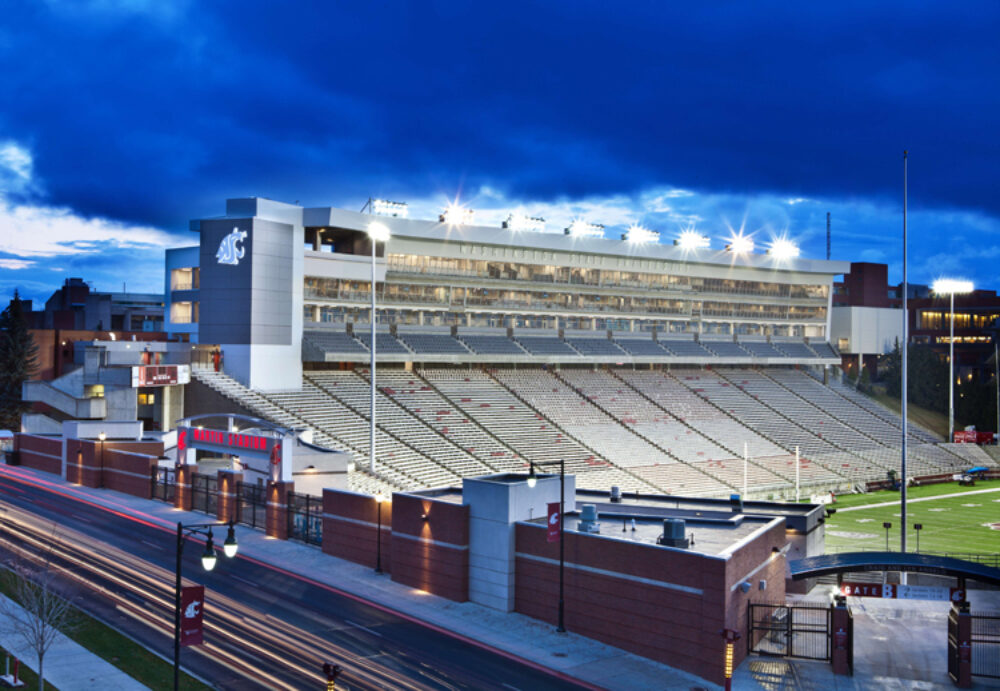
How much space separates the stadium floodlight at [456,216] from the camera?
80.0 m

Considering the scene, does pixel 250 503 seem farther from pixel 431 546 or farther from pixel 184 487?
pixel 431 546

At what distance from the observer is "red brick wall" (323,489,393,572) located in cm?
3925

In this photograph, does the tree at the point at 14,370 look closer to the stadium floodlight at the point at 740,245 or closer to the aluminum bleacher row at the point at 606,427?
the aluminum bleacher row at the point at 606,427

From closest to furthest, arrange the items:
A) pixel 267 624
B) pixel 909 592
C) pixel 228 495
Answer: pixel 909 592 < pixel 267 624 < pixel 228 495

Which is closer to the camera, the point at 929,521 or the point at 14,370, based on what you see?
the point at 929,521

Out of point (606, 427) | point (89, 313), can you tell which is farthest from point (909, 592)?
point (89, 313)

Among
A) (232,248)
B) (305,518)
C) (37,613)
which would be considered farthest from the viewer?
(232,248)

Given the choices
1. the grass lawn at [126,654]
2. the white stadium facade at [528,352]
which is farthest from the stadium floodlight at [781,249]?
the grass lawn at [126,654]

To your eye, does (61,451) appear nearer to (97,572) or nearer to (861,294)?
(97,572)

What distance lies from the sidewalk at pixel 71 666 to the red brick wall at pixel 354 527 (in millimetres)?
13475

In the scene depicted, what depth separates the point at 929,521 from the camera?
62469 millimetres

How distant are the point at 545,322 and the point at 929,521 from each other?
1573 inches

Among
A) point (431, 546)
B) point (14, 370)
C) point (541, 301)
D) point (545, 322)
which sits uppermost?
point (541, 301)

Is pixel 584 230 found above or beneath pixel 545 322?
above
